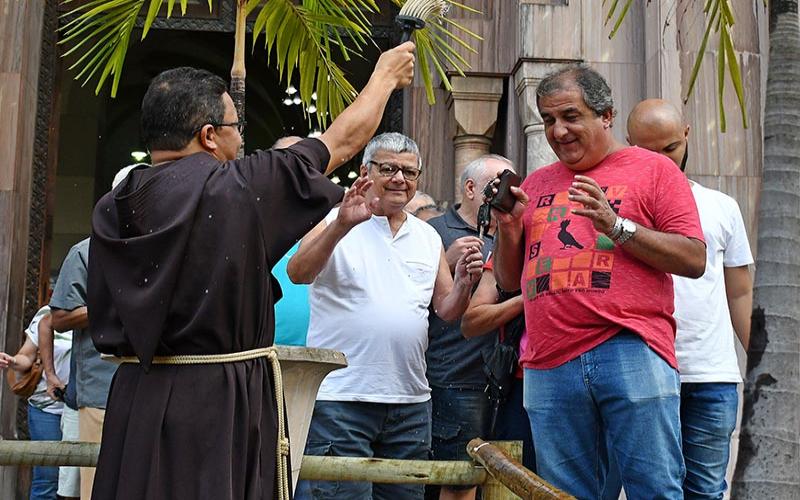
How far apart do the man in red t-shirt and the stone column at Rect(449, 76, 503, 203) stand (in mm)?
4039

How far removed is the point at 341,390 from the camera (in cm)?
419

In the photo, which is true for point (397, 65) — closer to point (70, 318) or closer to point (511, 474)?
point (511, 474)

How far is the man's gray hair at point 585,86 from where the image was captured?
11.5ft

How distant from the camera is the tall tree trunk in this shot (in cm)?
275

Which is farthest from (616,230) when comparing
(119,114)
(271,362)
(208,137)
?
(119,114)

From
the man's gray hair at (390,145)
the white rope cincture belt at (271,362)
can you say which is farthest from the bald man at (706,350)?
the white rope cincture belt at (271,362)

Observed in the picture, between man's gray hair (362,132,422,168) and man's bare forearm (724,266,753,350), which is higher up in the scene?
man's gray hair (362,132,422,168)

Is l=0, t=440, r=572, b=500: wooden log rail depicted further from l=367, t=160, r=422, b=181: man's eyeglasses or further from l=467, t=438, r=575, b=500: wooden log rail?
l=367, t=160, r=422, b=181: man's eyeglasses

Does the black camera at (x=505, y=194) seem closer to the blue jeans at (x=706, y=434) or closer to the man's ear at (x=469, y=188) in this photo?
the blue jeans at (x=706, y=434)

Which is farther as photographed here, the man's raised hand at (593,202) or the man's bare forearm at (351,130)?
the man's raised hand at (593,202)

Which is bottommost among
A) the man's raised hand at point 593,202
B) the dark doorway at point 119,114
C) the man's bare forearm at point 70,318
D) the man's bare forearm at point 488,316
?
the man's bare forearm at point 70,318

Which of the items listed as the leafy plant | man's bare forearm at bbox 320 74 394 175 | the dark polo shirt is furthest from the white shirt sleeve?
man's bare forearm at bbox 320 74 394 175

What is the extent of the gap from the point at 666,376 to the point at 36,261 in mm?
5513

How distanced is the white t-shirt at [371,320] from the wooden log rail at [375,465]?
1.45 ft
